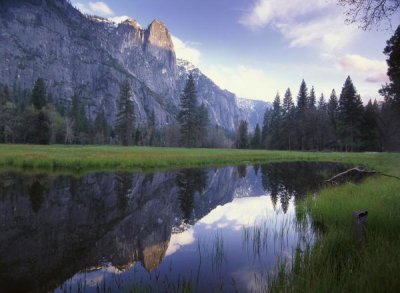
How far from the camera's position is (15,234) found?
28.6 ft

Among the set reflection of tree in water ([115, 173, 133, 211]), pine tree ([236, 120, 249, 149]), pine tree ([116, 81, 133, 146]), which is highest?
pine tree ([116, 81, 133, 146])

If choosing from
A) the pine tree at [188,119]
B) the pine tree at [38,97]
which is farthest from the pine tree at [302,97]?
the pine tree at [38,97]

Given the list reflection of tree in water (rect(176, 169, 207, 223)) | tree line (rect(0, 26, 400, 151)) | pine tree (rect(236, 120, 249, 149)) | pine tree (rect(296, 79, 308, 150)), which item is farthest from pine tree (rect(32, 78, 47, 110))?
pine tree (rect(296, 79, 308, 150))

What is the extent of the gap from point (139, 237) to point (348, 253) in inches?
222

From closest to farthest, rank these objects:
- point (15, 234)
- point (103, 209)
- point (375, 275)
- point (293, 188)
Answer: point (375, 275), point (15, 234), point (103, 209), point (293, 188)

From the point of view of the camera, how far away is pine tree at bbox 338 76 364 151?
67.8 m

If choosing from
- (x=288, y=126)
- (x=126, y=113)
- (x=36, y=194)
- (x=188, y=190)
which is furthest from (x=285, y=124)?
(x=36, y=194)

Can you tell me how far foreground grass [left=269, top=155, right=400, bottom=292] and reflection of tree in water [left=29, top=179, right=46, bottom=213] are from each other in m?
10.0

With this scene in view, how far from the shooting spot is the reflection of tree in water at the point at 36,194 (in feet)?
40.1

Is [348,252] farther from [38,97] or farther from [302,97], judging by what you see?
[302,97]

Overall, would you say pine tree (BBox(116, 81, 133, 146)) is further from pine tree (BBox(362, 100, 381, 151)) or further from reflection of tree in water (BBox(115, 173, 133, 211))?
reflection of tree in water (BBox(115, 173, 133, 211))

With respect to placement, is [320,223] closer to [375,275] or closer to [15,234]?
[375,275]

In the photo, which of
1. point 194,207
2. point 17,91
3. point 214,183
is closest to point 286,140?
point 214,183

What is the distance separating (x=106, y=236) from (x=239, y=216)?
5.72 meters
